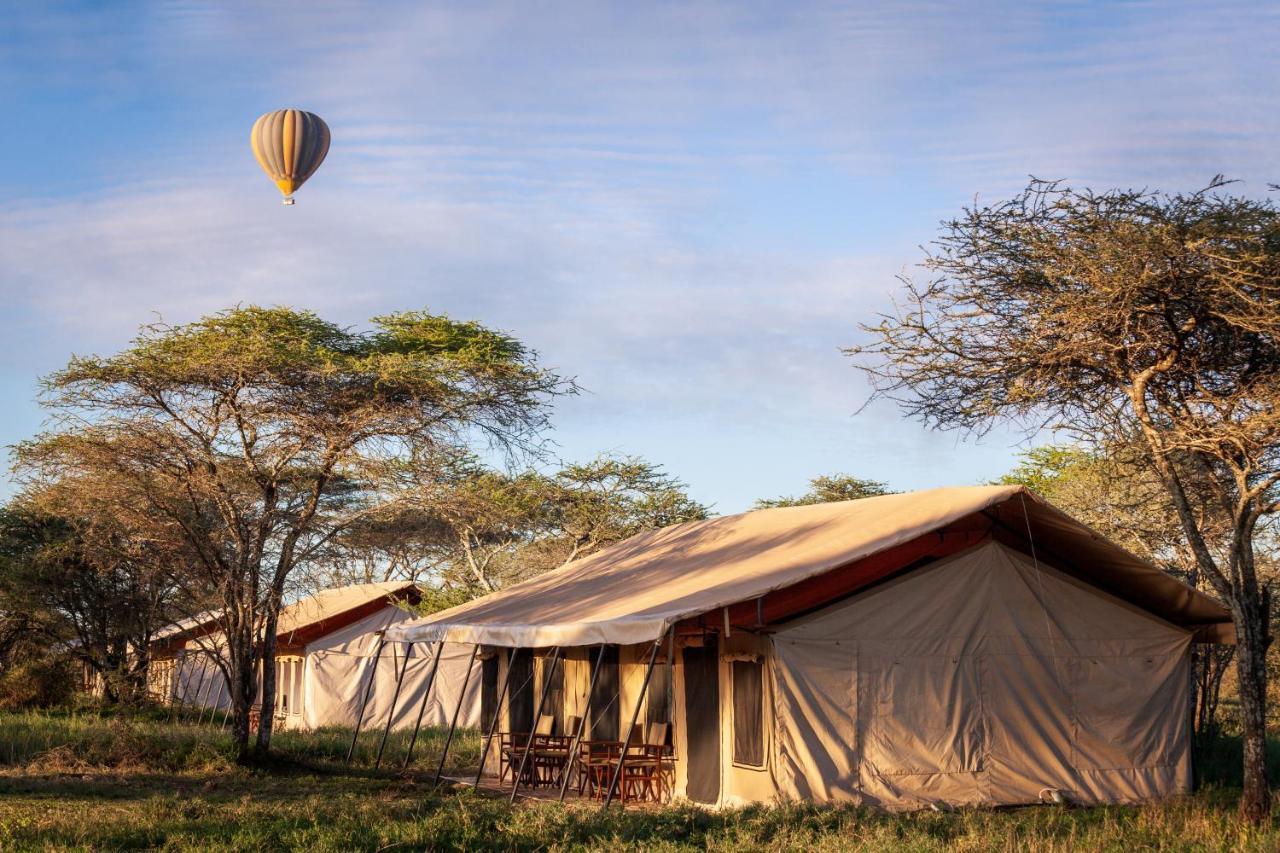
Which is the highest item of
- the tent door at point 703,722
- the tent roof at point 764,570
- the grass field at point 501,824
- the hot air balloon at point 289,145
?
the hot air balloon at point 289,145

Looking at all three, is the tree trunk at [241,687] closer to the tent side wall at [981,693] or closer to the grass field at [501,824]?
the grass field at [501,824]

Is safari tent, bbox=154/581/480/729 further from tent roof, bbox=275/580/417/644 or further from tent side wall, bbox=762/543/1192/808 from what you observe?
tent side wall, bbox=762/543/1192/808

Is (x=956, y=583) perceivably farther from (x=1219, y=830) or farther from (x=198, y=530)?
(x=198, y=530)

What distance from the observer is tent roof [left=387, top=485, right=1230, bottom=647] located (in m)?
12.3

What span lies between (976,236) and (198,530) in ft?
36.0

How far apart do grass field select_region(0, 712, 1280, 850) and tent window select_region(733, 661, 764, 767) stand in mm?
1309

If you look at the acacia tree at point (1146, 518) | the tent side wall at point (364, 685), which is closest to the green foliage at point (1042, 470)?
the acacia tree at point (1146, 518)

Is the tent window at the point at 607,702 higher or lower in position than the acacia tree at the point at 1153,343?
lower

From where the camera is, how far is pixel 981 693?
44.1ft

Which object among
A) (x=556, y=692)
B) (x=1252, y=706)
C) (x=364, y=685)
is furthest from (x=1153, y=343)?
(x=364, y=685)

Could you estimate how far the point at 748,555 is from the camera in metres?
14.7

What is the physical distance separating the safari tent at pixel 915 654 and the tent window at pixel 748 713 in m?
0.02

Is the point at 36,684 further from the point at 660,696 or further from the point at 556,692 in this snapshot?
the point at 660,696

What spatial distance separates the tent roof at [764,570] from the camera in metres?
12.3
